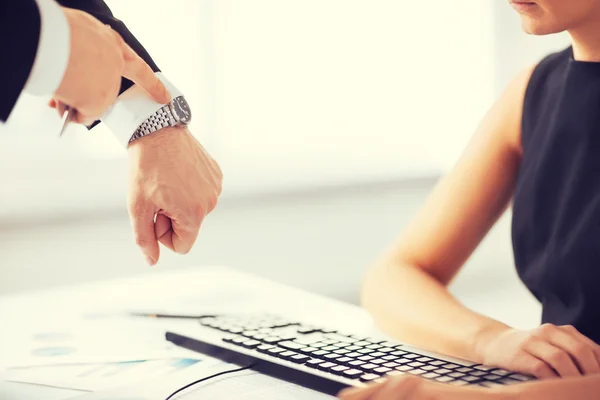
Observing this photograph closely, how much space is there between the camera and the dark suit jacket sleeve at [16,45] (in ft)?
2.37

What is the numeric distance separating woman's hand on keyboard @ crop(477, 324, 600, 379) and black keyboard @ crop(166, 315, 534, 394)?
0.03 metres

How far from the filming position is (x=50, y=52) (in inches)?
29.5

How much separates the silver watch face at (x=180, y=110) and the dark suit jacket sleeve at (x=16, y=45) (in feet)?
0.99

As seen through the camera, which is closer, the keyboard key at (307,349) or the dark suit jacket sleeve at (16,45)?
the dark suit jacket sleeve at (16,45)

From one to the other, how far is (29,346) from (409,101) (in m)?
1.94

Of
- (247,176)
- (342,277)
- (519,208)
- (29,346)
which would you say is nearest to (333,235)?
(342,277)

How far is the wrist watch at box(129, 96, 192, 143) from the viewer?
1.02 meters

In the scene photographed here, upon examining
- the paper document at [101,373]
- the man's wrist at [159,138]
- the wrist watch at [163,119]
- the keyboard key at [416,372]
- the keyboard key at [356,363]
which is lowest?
the paper document at [101,373]

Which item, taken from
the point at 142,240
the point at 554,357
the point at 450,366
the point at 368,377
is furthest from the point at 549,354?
the point at 142,240

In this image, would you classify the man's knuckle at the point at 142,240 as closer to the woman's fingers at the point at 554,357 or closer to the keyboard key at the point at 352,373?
the keyboard key at the point at 352,373

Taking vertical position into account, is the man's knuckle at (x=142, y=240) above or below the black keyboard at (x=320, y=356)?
above

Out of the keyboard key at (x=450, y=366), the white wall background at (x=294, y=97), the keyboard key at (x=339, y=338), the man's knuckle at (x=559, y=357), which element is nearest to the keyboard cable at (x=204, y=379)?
the keyboard key at (x=339, y=338)

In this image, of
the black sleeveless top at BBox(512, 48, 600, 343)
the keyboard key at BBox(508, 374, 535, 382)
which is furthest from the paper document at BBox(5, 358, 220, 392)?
the black sleeveless top at BBox(512, 48, 600, 343)

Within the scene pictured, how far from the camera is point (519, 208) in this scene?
1300mm
